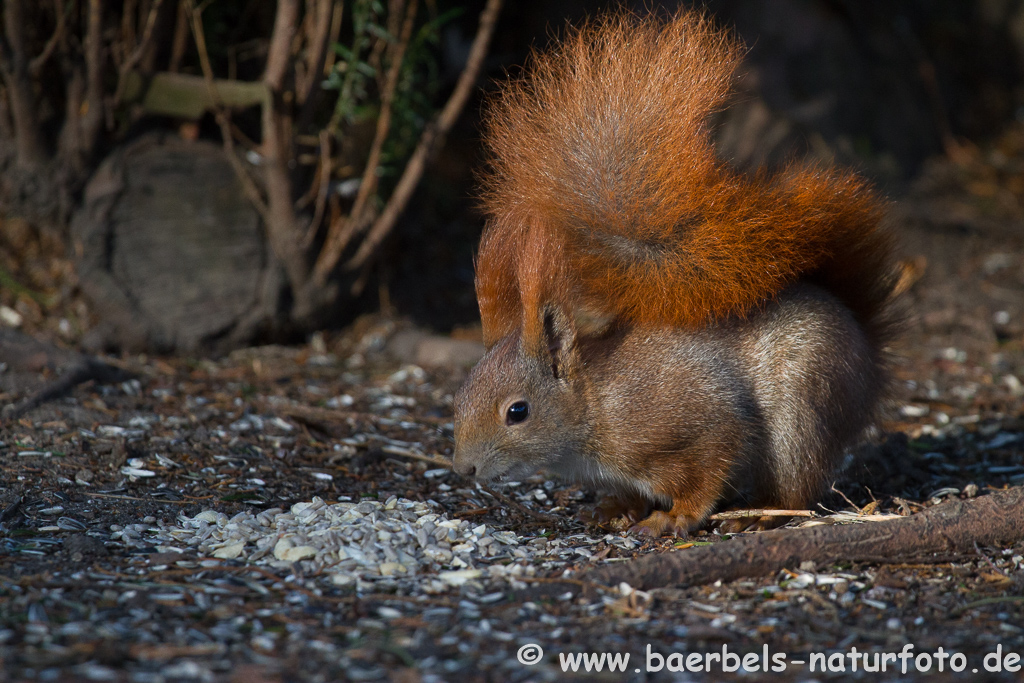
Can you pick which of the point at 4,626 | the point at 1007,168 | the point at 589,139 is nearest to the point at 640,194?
the point at 589,139

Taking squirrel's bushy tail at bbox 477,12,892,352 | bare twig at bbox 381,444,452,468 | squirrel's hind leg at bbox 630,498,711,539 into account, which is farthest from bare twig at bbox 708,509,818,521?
bare twig at bbox 381,444,452,468

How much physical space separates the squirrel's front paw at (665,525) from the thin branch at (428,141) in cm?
241

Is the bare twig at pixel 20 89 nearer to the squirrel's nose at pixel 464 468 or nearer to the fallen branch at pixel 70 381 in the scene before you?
the fallen branch at pixel 70 381

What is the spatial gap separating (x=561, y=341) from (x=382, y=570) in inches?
36.4

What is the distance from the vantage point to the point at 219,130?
4852 mm

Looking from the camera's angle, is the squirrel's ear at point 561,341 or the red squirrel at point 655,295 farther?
the squirrel's ear at point 561,341

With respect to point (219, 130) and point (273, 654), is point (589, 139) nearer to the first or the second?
point (273, 654)

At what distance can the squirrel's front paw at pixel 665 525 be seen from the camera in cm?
288

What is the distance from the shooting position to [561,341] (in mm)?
2902

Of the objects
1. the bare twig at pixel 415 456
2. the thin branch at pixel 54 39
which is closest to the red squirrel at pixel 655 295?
the bare twig at pixel 415 456

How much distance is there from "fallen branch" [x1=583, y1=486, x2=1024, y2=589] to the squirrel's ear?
717mm

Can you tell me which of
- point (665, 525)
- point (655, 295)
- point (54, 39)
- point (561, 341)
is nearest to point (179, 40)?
point (54, 39)

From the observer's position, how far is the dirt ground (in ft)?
6.42

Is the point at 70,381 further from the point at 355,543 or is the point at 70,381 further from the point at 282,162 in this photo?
the point at 355,543
